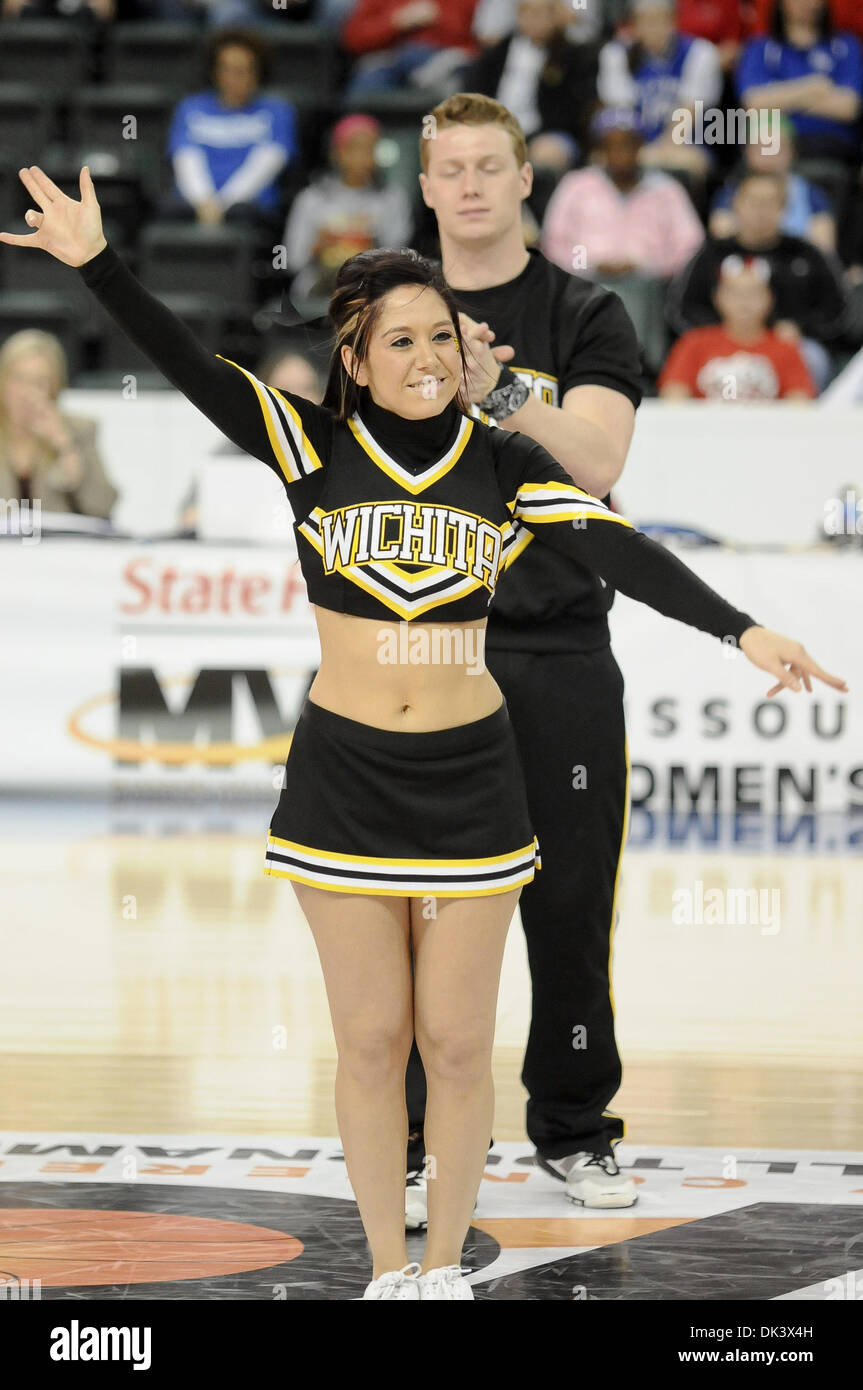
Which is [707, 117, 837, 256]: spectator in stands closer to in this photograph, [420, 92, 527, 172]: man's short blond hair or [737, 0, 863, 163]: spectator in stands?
[737, 0, 863, 163]: spectator in stands

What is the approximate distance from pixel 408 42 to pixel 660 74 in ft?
6.36

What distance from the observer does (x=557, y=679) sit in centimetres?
401

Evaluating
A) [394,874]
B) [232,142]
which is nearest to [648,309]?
[232,142]

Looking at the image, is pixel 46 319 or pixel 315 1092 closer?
pixel 315 1092

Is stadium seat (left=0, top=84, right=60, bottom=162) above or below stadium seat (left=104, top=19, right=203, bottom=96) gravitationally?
below

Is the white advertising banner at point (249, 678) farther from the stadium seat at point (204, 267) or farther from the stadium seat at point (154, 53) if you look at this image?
the stadium seat at point (154, 53)

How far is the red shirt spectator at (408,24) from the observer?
41.9ft

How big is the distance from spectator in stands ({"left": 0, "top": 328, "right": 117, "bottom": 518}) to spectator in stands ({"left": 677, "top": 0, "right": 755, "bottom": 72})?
515cm

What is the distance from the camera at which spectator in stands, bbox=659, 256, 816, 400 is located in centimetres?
1060

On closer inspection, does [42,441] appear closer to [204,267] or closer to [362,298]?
[204,267]

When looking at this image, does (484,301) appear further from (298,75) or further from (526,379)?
(298,75)

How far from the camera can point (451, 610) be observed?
318 cm

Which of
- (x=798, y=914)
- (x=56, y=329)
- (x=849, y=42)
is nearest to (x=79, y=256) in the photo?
(x=798, y=914)

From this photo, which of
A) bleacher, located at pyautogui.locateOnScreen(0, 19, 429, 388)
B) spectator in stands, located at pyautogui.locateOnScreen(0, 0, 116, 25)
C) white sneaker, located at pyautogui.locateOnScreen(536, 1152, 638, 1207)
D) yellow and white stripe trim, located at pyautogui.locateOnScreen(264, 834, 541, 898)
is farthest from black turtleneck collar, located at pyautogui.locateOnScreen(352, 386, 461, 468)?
spectator in stands, located at pyautogui.locateOnScreen(0, 0, 116, 25)
